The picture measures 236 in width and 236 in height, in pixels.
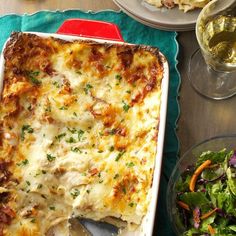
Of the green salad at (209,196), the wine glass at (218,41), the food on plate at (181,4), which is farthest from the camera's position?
the food on plate at (181,4)

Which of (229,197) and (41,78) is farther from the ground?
(41,78)

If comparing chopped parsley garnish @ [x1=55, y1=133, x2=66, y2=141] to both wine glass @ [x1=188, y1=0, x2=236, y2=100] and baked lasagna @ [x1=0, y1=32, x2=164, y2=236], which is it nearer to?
baked lasagna @ [x1=0, y1=32, x2=164, y2=236]

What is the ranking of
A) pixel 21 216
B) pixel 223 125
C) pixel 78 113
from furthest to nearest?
pixel 223 125 → pixel 78 113 → pixel 21 216

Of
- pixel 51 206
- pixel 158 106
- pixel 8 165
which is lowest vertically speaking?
pixel 51 206

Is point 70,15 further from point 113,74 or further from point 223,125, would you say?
point 223,125

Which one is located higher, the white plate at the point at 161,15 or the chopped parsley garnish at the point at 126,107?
the white plate at the point at 161,15

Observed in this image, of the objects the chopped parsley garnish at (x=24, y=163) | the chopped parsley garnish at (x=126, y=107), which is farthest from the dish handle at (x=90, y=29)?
the chopped parsley garnish at (x=24, y=163)

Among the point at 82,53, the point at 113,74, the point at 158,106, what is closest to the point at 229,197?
the point at 158,106

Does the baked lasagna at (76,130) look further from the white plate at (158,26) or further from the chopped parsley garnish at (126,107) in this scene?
the white plate at (158,26)
